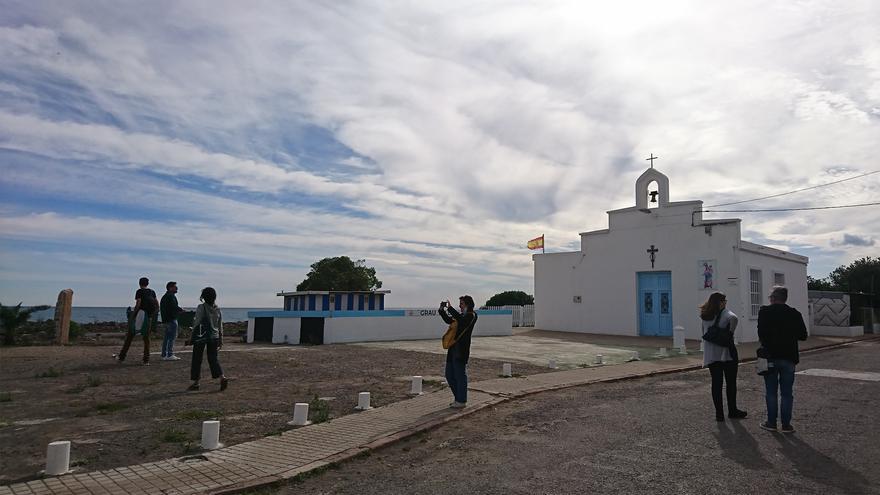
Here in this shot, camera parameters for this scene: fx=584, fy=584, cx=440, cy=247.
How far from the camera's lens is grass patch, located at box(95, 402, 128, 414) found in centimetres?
775

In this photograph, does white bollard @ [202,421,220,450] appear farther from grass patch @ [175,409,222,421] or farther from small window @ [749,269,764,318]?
small window @ [749,269,764,318]

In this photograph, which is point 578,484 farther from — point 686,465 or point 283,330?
point 283,330

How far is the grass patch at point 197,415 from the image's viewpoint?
7.42 metres

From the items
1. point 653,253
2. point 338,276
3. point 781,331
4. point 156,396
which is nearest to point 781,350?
point 781,331

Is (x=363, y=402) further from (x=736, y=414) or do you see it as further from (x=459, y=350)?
(x=736, y=414)

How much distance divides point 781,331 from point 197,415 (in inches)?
296

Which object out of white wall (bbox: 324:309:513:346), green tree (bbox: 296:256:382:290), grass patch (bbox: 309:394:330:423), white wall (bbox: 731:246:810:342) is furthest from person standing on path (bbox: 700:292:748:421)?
green tree (bbox: 296:256:382:290)

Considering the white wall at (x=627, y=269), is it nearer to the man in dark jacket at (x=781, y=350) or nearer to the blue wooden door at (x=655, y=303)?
the blue wooden door at (x=655, y=303)

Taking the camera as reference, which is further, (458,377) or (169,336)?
(169,336)

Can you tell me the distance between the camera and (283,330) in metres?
20.2

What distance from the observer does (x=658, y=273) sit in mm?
25234

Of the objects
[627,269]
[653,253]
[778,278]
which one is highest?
[653,253]

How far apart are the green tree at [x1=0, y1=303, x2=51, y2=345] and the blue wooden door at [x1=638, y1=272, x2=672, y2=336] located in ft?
75.2

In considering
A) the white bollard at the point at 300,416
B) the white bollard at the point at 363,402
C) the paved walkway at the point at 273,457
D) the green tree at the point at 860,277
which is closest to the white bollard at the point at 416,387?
the paved walkway at the point at 273,457
